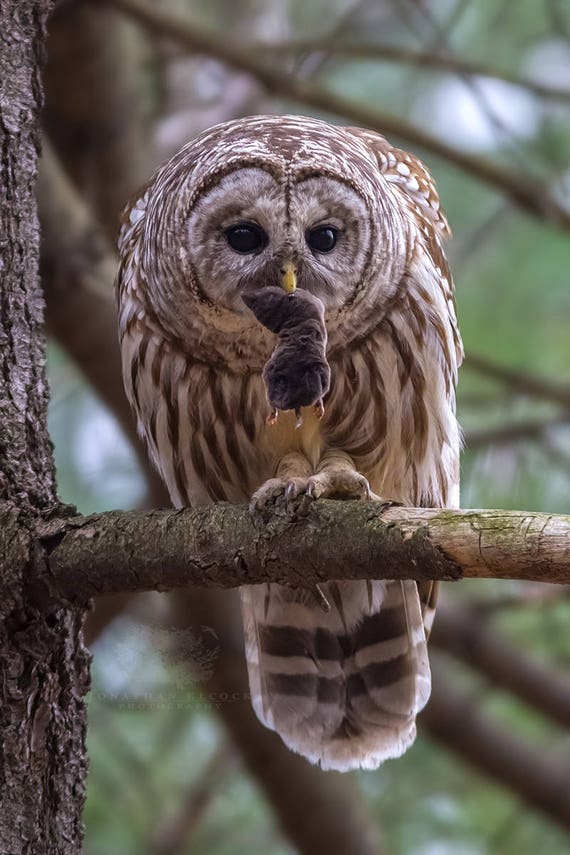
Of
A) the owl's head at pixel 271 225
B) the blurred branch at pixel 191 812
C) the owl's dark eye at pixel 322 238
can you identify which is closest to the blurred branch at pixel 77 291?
the owl's head at pixel 271 225

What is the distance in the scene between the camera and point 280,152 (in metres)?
2.89

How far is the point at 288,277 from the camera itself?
2.67m

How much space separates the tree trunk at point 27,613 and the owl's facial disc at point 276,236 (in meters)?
0.46

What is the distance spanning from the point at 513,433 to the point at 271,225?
202 cm

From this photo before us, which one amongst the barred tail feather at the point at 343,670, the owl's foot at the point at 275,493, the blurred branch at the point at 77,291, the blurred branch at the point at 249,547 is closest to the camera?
the blurred branch at the point at 249,547

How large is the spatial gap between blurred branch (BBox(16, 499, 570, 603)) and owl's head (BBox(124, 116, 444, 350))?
77 centimetres

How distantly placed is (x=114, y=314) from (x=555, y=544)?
2624 millimetres

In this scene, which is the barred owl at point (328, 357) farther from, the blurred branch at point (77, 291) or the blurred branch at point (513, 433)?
the blurred branch at point (513, 433)

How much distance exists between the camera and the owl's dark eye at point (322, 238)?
2.88 metres

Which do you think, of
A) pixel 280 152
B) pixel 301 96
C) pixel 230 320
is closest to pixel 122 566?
pixel 230 320

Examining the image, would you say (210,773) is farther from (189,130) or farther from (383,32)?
(383,32)

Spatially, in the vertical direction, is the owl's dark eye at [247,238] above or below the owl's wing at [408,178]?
below

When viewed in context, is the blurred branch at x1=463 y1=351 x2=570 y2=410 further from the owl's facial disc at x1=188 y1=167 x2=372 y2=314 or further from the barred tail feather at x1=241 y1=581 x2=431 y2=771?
the owl's facial disc at x1=188 y1=167 x2=372 y2=314

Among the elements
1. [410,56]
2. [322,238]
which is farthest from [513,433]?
[322,238]
